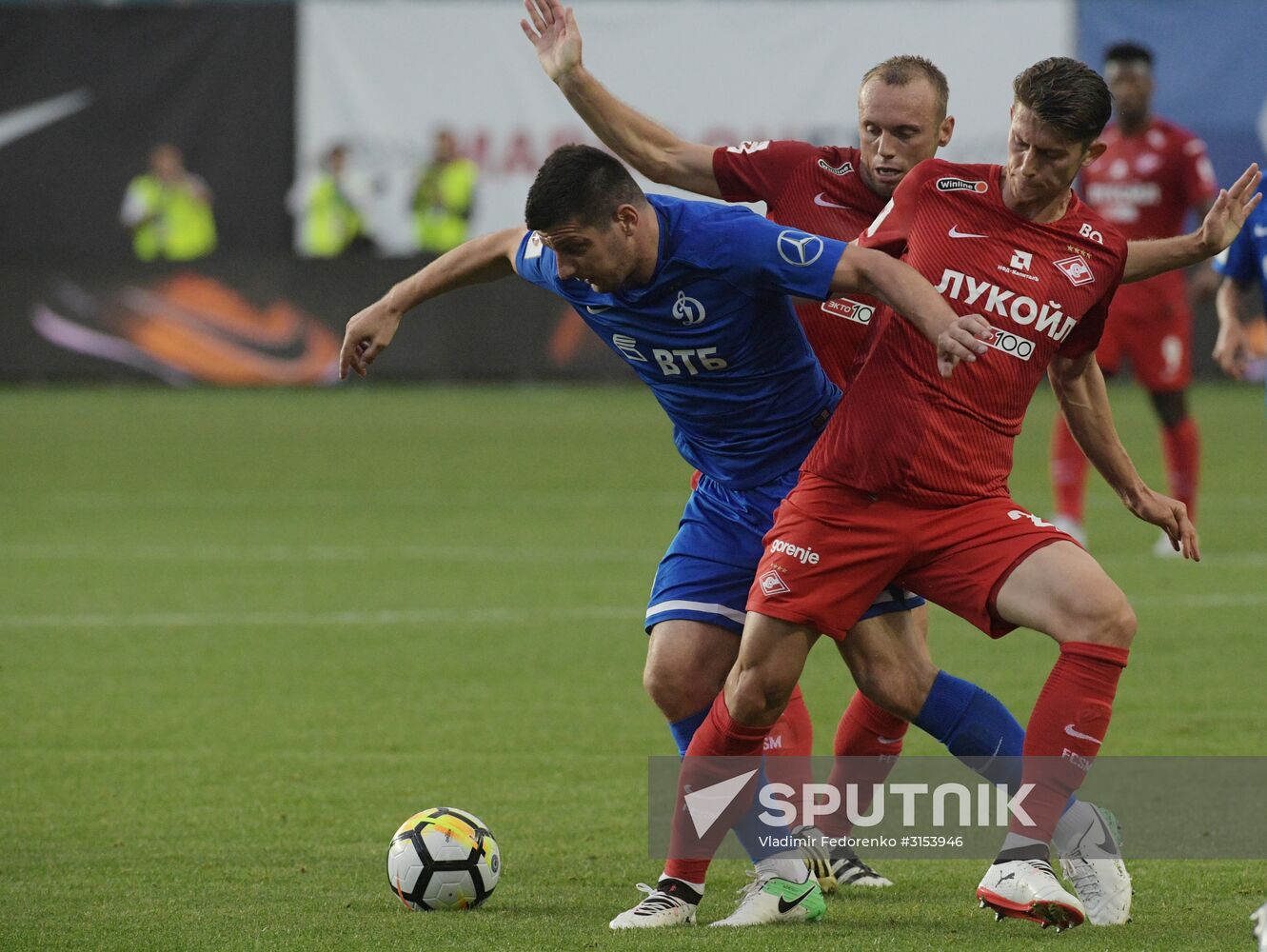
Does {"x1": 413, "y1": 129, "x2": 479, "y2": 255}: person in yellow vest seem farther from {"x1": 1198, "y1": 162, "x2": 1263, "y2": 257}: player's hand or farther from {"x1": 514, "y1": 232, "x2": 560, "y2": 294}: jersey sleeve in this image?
{"x1": 1198, "y1": 162, "x2": 1263, "y2": 257}: player's hand

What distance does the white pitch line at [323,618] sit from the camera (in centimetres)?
921

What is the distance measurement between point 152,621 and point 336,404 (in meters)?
11.6

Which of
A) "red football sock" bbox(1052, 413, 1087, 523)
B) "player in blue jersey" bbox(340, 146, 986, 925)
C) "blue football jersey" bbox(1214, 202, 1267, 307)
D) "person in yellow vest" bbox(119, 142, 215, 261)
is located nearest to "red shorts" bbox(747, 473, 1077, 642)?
"player in blue jersey" bbox(340, 146, 986, 925)

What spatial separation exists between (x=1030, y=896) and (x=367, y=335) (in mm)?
2112

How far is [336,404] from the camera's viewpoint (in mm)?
20766

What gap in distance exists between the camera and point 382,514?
12977 millimetres

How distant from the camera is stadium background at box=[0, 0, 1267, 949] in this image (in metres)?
5.22

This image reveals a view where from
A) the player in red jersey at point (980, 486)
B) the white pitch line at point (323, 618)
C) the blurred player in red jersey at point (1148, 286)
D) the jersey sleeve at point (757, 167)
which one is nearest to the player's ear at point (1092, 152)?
the player in red jersey at point (980, 486)

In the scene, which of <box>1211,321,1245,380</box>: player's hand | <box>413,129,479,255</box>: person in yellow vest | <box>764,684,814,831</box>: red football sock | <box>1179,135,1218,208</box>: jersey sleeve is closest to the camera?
<box>764,684,814,831</box>: red football sock

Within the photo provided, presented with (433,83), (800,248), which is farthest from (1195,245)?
(433,83)

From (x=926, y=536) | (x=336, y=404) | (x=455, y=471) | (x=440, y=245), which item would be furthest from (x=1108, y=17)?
(x=926, y=536)

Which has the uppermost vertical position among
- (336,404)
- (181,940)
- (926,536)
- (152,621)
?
(926,536)

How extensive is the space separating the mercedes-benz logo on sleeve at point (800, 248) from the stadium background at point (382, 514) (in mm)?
1541

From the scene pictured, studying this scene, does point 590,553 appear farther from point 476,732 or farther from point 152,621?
point 476,732
